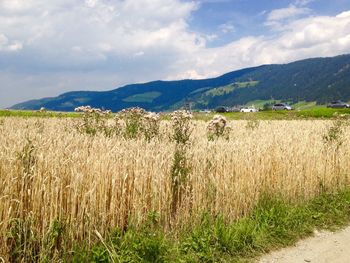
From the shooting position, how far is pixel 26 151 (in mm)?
6422

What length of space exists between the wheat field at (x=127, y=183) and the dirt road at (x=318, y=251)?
1.31 metres

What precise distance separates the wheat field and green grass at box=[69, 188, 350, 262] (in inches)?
10.1

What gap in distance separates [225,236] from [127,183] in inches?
83.9

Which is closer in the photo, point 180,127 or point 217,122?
point 180,127

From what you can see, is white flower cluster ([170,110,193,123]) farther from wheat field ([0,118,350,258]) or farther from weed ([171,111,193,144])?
wheat field ([0,118,350,258])

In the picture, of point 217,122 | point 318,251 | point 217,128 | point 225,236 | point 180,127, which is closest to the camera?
point 225,236

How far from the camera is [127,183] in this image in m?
7.21

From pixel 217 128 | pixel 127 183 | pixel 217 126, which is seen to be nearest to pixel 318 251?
pixel 127 183

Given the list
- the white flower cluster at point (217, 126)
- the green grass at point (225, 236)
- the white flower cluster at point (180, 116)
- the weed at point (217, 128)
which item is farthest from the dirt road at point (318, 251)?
the white flower cluster at point (217, 126)

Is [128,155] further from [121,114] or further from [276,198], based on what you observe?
[121,114]

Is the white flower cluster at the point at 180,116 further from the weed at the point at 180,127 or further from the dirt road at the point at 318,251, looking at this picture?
the dirt road at the point at 318,251

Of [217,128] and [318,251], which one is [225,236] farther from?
[217,128]

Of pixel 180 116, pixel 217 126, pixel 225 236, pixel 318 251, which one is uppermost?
pixel 180 116

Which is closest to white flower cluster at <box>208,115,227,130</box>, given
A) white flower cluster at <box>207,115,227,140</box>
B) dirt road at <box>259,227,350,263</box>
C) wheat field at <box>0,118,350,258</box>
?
white flower cluster at <box>207,115,227,140</box>
